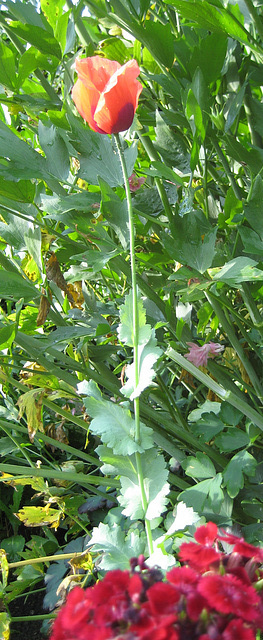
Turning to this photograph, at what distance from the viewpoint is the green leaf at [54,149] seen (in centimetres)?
69

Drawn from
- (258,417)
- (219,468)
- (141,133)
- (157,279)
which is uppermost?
(141,133)

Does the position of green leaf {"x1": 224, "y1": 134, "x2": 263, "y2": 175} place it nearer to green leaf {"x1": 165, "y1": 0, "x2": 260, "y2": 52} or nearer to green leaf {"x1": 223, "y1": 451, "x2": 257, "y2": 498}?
green leaf {"x1": 165, "y1": 0, "x2": 260, "y2": 52}

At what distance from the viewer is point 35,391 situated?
0.79 metres

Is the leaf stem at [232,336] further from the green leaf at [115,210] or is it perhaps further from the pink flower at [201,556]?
the pink flower at [201,556]

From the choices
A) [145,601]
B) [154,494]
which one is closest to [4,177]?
[154,494]

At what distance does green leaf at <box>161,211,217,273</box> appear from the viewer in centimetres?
65

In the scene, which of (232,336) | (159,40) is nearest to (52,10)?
(159,40)

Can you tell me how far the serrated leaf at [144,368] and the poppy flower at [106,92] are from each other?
227mm

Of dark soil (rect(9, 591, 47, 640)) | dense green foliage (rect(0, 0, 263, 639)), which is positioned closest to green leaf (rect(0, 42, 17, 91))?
dense green foliage (rect(0, 0, 263, 639))

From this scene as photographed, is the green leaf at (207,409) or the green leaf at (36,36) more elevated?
the green leaf at (36,36)

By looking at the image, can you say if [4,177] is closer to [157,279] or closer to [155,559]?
[157,279]

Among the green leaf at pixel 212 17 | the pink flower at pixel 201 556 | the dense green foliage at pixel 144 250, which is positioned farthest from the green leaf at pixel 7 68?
the pink flower at pixel 201 556

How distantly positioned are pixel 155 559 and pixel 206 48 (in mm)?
583

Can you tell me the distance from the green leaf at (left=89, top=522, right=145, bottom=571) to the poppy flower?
0.42 meters
